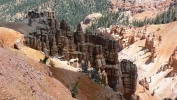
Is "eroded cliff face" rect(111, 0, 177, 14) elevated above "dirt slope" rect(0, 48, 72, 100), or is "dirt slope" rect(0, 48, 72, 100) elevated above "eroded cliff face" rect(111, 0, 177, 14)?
"dirt slope" rect(0, 48, 72, 100)

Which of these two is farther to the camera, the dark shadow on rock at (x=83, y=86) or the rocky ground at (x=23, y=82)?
the dark shadow on rock at (x=83, y=86)

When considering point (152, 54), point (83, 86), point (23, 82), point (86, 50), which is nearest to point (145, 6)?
point (152, 54)

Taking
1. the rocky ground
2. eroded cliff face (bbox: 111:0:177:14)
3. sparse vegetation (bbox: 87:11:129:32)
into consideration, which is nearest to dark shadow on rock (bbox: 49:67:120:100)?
the rocky ground

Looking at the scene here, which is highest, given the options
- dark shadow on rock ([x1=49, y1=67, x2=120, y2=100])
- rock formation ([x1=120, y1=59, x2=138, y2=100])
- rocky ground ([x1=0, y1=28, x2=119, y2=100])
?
rocky ground ([x1=0, y1=28, x2=119, y2=100])

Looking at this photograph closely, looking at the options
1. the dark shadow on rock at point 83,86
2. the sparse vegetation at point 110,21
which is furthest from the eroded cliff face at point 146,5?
the dark shadow on rock at point 83,86

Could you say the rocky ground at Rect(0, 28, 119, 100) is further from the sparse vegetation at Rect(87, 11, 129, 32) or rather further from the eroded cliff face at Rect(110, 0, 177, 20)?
the eroded cliff face at Rect(110, 0, 177, 20)

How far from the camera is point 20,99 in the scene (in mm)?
12648

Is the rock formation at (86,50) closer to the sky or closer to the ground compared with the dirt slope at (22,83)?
closer to the ground

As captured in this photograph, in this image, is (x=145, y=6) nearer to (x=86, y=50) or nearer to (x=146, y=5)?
(x=146, y=5)

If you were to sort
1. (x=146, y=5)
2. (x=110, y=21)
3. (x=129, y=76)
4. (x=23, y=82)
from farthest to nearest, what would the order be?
(x=146, y=5) < (x=110, y=21) < (x=129, y=76) < (x=23, y=82)

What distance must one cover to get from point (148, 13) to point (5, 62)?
166 m

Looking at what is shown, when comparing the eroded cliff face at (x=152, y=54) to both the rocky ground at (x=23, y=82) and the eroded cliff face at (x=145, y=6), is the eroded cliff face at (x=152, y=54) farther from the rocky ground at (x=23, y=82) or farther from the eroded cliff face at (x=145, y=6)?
the eroded cliff face at (x=145, y=6)

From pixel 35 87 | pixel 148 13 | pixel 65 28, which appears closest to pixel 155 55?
pixel 65 28

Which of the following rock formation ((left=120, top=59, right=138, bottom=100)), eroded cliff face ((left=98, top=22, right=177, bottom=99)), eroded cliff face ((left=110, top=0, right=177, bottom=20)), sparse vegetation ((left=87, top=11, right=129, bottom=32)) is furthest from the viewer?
eroded cliff face ((left=110, top=0, right=177, bottom=20))
